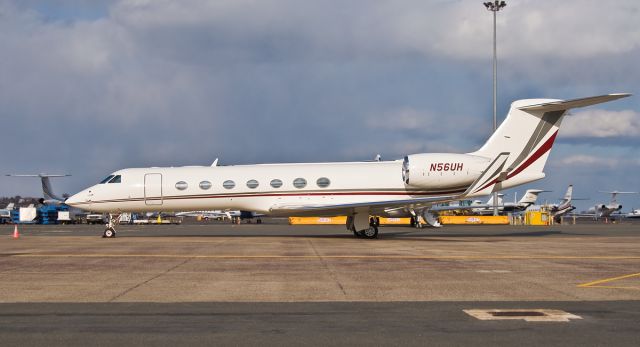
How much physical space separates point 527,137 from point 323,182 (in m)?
8.72

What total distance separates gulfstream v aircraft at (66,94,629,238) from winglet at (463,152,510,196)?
1.6 inches

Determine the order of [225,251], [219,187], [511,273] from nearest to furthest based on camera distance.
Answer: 1. [511,273]
2. [225,251]
3. [219,187]

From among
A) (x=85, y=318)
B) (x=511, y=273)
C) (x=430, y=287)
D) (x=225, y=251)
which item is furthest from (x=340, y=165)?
(x=85, y=318)

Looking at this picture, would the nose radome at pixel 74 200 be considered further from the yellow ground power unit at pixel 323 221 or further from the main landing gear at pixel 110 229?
the yellow ground power unit at pixel 323 221

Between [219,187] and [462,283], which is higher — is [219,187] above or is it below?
above

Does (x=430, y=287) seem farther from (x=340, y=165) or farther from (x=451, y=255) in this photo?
(x=340, y=165)

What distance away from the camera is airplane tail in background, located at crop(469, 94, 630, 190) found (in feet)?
89.6

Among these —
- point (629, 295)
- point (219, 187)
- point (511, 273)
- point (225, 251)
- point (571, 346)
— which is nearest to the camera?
point (571, 346)

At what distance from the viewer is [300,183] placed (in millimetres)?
27609

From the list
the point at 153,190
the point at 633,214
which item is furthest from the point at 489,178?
the point at 633,214

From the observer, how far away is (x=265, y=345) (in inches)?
277

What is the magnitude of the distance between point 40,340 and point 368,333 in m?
3.68

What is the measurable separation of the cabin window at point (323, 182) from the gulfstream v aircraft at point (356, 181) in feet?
0.12

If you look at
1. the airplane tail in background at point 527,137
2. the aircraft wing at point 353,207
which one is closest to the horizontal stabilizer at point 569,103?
the airplane tail in background at point 527,137
